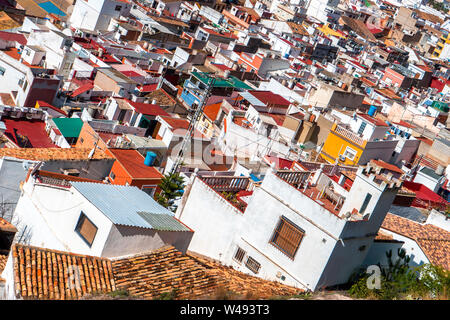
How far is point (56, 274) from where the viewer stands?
10828 mm

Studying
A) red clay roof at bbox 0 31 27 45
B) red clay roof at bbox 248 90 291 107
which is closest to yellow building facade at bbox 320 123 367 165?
red clay roof at bbox 248 90 291 107

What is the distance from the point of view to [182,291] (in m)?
11.0

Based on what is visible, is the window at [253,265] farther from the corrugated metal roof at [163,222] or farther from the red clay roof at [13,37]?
the red clay roof at [13,37]

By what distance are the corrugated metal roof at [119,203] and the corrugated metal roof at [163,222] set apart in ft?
0.45

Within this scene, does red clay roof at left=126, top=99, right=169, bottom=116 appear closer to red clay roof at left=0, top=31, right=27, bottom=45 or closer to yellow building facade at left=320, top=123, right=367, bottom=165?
yellow building facade at left=320, top=123, right=367, bottom=165

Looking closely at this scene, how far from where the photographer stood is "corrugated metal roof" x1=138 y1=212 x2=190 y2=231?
1360 centimetres

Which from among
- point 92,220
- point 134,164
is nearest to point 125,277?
point 92,220

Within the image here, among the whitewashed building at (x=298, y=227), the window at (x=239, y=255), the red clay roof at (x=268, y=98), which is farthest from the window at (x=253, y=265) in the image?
the red clay roof at (x=268, y=98)

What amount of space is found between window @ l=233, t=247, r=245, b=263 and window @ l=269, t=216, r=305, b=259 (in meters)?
0.97

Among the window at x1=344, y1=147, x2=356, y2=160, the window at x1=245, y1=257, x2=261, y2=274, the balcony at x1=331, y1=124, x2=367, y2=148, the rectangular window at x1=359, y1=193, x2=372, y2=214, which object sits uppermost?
the rectangular window at x1=359, y1=193, x2=372, y2=214

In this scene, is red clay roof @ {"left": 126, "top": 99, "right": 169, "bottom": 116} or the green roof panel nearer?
the green roof panel
